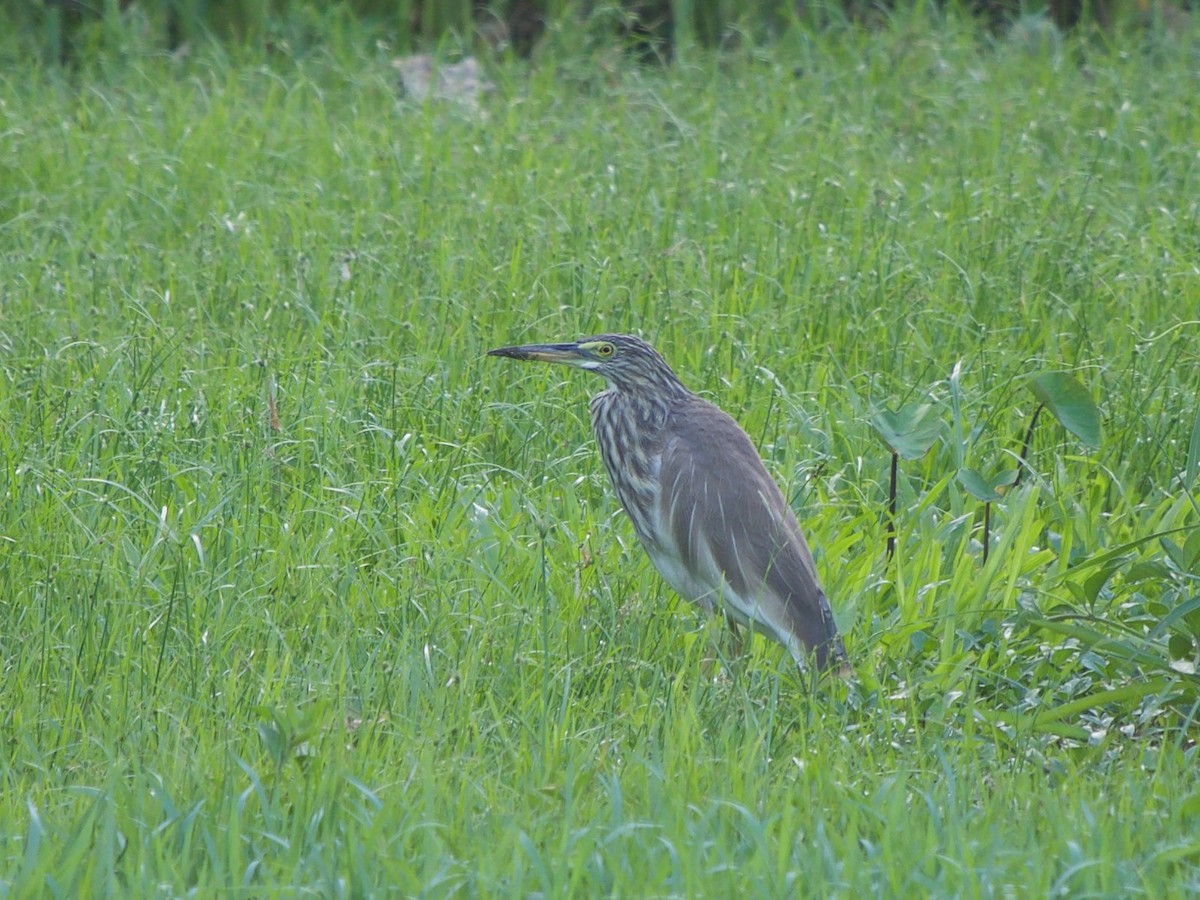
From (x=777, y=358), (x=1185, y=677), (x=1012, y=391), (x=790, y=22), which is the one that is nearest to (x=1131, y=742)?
(x=1185, y=677)

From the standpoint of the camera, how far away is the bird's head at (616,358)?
15.6ft

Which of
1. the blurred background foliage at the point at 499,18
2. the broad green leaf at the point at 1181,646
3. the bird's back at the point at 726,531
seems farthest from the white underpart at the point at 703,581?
the blurred background foliage at the point at 499,18

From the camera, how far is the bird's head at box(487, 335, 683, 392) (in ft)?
15.6

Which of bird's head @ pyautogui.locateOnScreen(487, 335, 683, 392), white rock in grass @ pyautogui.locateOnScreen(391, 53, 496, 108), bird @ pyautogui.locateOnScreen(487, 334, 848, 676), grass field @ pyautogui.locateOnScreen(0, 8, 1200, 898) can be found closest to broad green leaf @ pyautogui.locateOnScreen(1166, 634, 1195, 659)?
grass field @ pyautogui.locateOnScreen(0, 8, 1200, 898)

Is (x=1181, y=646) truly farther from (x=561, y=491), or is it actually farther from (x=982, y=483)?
(x=561, y=491)

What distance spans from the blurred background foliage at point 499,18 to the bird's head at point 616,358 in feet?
16.4

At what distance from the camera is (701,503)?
4363 mm

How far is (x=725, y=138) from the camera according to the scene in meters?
8.29

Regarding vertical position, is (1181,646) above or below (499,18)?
below

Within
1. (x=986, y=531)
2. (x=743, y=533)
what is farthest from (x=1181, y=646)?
(x=743, y=533)

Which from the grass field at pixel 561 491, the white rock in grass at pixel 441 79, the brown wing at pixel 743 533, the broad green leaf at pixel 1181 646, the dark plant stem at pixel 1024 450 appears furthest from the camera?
the white rock in grass at pixel 441 79

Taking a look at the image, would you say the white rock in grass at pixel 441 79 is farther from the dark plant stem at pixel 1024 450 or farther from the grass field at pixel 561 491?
the dark plant stem at pixel 1024 450

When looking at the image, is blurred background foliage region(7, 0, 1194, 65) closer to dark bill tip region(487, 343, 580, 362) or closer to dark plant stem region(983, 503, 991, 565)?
dark bill tip region(487, 343, 580, 362)

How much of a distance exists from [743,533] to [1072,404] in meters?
0.99
